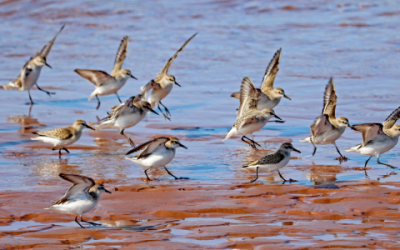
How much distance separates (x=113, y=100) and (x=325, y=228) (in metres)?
9.79

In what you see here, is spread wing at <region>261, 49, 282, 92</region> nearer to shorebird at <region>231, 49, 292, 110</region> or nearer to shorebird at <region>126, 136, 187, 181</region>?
shorebird at <region>231, 49, 292, 110</region>

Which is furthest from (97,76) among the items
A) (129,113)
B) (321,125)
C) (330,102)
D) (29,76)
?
(321,125)

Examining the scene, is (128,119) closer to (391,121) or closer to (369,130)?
(369,130)

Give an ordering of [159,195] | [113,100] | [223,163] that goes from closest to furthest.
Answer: [159,195], [223,163], [113,100]

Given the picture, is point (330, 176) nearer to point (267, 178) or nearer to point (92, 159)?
point (267, 178)

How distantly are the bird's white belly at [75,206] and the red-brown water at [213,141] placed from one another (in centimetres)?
20

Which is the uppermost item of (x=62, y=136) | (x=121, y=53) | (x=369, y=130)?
(x=121, y=53)

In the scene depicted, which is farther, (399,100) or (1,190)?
(399,100)

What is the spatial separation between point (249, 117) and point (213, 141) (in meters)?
1.10

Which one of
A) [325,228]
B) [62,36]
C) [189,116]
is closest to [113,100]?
[189,116]

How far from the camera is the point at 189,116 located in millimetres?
13289

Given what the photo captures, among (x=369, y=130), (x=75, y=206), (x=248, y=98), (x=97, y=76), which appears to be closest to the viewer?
(x=75, y=206)

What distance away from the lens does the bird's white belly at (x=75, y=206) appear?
646cm

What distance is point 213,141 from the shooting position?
1117 centimetres
